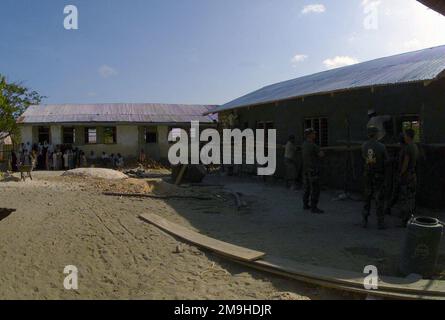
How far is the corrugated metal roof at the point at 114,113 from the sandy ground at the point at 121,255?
47.6 ft

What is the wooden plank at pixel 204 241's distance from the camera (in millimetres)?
5477

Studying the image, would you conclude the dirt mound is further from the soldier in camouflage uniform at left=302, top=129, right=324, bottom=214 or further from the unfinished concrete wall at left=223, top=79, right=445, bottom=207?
the unfinished concrete wall at left=223, top=79, right=445, bottom=207

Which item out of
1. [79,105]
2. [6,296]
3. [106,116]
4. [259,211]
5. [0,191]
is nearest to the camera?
[6,296]

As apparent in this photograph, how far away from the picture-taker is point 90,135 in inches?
949

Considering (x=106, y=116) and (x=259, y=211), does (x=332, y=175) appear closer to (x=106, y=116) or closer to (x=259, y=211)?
(x=259, y=211)

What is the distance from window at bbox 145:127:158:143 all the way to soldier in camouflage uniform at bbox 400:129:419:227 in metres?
18.8

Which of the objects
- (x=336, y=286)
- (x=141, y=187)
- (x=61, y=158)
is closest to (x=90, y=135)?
(x=61, y=158)

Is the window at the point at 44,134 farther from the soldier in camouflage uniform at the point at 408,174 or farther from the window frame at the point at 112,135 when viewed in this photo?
the soldier in camouflage uniform at the point at 408,174

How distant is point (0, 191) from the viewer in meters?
10.9

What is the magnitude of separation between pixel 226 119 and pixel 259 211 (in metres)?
11.4

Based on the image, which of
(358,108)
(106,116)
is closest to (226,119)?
(106,116)

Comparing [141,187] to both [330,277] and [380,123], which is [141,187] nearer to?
[380,123]

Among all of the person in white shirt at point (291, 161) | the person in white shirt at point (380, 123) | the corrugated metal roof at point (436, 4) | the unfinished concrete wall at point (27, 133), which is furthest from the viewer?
the unfinished concrete wall at point (27, 133)

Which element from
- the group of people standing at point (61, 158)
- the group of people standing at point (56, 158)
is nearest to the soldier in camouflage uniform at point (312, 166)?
the group of people standing at point (61, 158)
